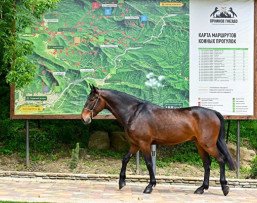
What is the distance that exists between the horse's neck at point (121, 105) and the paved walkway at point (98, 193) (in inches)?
56.2

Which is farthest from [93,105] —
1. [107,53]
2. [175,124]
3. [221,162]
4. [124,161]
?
[107,53]

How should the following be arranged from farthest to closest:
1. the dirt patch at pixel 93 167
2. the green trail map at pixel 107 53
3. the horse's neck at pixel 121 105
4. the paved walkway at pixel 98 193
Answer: the dirt patch at pixel 93 167 → the green trail map at pixel 107 53 → the horse's neck at pixel 121 105 → the paved walkway at pixel 98 193

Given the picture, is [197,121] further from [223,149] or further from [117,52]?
[117,52]

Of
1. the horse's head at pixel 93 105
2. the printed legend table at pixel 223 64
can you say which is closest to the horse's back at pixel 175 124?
the horse's head at pixel 93 105

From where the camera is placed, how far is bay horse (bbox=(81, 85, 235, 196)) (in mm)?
9844

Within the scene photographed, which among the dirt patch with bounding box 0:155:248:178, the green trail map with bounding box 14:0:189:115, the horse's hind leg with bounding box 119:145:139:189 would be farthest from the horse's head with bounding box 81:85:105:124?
the dirt patch with bounding box 0:155:248:178

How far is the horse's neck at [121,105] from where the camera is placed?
10.0 metres

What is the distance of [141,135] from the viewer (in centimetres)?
980

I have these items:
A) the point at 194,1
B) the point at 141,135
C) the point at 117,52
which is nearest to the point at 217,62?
the point at 194,1

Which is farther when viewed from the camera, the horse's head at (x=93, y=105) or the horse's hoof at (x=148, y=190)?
the horse's head at (x=93, y=105)

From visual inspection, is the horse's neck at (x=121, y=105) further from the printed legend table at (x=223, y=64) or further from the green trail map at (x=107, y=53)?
the printed legend table at (x=223, y=64)

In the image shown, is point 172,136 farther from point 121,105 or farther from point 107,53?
point 107,53

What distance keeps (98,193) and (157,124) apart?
1705 millimetres

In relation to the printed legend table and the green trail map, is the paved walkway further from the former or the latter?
the printed legend table
